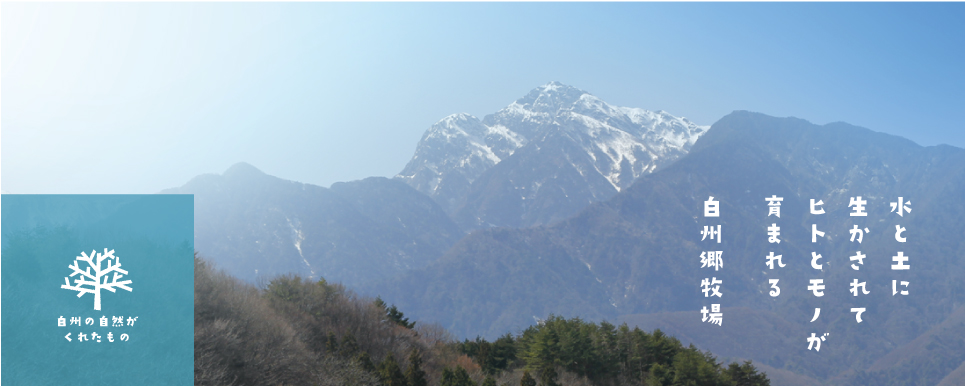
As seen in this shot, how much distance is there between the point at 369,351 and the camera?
190 ft

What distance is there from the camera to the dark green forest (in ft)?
127

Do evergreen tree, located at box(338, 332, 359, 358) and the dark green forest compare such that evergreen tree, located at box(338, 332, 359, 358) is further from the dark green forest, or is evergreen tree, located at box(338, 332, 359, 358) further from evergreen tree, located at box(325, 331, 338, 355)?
evergreen tree, located at box(325, 331, 338, 355)

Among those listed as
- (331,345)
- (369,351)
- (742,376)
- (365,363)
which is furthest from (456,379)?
(742,376)

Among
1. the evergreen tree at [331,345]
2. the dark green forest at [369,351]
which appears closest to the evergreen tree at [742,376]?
the dark green forest at [369,351]

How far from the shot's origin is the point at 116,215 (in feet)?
238

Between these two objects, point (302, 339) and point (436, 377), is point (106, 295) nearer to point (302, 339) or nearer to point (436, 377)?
point (302, 339)

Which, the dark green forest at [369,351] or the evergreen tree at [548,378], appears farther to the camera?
the evergreen tree at [548,378]

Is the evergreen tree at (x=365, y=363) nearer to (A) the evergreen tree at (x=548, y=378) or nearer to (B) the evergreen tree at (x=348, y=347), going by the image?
(B) the evergreen tree at (x=348, y=347)

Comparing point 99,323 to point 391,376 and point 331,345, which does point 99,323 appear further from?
point 331,345

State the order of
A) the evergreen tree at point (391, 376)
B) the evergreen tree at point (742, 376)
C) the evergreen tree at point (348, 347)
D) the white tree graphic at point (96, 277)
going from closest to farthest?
1. the white tree graphic at point (96, 277)
2. the evergreen tree at point (391, 376)
3. the evergreen tree at point (348, 347)
4. the evergreen tree at point (742, 376)

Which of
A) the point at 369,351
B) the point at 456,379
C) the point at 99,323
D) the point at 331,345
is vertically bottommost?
the point at 456,379

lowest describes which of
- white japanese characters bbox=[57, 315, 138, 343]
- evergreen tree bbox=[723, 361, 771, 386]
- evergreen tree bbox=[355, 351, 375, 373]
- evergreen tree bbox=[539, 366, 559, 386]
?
evergreen tree bbox=[723, 361, 771, 386]

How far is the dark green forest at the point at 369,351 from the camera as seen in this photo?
38688 millimetres

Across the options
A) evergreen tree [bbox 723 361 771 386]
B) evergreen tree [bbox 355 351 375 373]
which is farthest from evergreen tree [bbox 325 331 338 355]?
evergreen tree [bbox 723 361 771 386]
